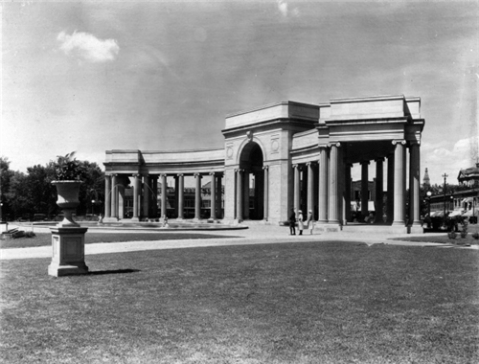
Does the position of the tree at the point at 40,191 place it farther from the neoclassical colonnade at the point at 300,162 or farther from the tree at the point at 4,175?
the neoclassical colonnade at the point at 300,162

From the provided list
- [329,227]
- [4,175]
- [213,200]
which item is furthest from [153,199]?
[329,227]

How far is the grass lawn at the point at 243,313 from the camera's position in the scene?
28.2 ft

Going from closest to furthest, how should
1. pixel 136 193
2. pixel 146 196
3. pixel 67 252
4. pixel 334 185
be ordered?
pixel 67 252 < pixel 334 185 < pixel 136 193 < pixel 146 196

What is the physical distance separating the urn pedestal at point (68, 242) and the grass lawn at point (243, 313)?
2.29 feet

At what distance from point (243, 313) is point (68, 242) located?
8619mm

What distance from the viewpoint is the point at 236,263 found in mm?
20609

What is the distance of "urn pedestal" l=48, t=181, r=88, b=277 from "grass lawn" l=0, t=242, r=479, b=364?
70 cm

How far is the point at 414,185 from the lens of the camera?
5072 cm

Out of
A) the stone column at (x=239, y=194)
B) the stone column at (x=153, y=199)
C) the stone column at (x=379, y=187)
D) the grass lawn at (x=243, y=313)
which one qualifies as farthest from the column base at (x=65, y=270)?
the stone column at (x=153, y=199)

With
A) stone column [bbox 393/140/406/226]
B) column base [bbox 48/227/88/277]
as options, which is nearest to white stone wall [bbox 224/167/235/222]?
stone column [bbox 393/140/406/226]

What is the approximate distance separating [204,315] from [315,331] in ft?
8.48

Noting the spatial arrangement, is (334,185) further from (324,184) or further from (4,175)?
(4,175)

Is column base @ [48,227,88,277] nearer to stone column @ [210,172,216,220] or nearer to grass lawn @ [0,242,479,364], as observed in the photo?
grass lawn @ [0,242,479,364]

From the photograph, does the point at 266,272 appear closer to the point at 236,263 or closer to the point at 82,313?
the point at 236,263
